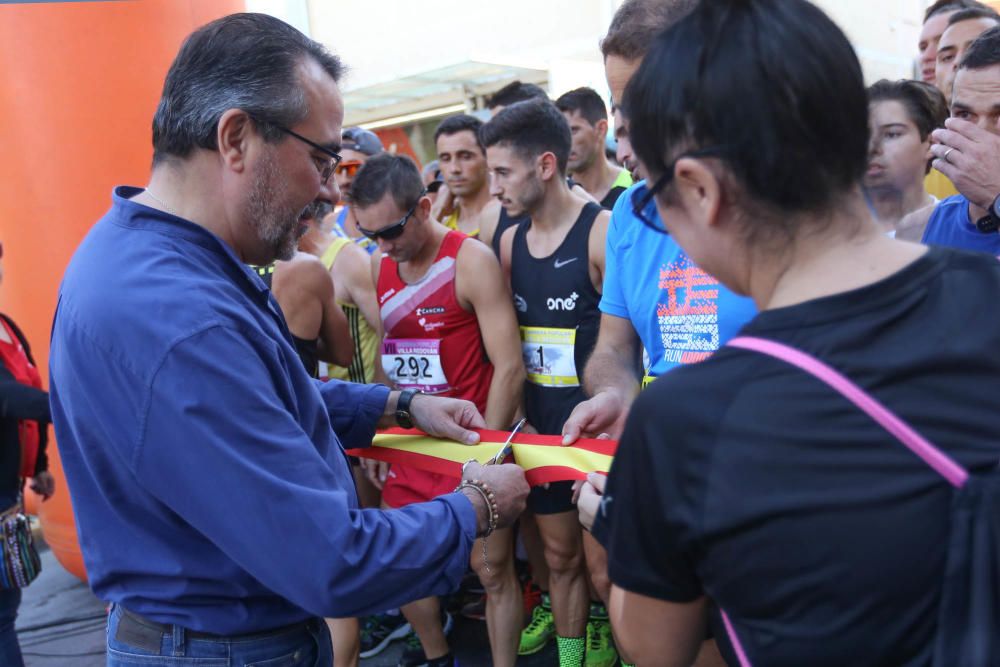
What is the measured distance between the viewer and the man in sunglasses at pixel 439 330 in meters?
3.71

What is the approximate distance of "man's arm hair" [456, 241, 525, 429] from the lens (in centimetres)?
373

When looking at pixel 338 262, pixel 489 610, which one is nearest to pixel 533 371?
pixel 489 610

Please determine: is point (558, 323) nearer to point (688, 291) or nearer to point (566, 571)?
point (566, 571)

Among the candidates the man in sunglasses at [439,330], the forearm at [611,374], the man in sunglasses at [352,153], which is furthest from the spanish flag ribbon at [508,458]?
the man in sunglasses at [352,153]

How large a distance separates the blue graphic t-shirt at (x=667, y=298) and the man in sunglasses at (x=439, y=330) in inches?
47.5

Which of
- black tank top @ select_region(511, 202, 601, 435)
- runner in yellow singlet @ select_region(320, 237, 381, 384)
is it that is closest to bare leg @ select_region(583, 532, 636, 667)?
black tank top @ select_region(511, 202, 601, 435)

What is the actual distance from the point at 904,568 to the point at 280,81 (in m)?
1.54

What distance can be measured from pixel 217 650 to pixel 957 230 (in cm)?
285

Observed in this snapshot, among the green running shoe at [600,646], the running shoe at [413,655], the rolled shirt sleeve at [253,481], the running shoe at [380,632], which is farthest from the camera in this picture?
the running shoe at [380,632]

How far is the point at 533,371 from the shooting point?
397 centimetres

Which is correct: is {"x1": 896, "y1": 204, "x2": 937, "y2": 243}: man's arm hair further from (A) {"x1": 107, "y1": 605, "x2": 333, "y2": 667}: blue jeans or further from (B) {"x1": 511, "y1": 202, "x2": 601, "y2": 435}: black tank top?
(A) {"x1": 107, "y1": 605, "x2": 333, "y2": 667}: blue jeans

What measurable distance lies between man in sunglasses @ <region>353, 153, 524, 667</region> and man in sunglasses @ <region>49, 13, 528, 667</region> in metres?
1.86

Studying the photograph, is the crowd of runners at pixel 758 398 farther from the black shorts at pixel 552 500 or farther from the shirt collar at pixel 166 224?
the black shorts at pixel 552 500

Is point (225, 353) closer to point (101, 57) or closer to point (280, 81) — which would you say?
point (280, 81)
